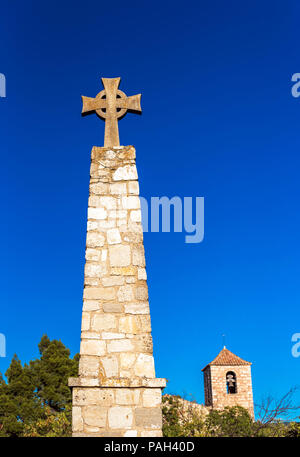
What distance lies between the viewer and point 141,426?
4.84 metres

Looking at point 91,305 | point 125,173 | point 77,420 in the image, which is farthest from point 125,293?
point 125,173

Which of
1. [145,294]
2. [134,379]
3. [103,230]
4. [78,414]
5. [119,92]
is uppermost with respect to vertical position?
[119,92]

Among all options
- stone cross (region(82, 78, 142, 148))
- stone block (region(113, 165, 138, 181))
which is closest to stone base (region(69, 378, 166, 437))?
stone block (region(113, 165, 138, 181))

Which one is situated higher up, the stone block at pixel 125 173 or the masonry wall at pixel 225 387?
the stone block at pixel 125 173

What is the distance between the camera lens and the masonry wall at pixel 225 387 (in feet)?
102

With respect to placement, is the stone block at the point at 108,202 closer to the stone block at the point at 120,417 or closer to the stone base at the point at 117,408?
the stone base at the point at 117,408

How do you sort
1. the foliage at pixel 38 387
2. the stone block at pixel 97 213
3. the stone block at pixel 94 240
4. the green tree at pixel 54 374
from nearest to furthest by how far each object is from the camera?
the stone block at pixel 94 240
the stone block at pixel 97 213
the foliage at pixel 38 387
the green tree at pixel 54 374

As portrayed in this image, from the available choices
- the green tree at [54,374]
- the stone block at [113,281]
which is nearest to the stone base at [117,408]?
the stone block at [113,281]

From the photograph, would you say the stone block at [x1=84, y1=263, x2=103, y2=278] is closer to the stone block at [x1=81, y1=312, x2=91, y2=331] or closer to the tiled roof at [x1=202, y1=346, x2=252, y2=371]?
the stone block at [x1=81, y1=312, x2=91, y2=331]

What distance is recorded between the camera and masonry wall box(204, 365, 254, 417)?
31.2 m

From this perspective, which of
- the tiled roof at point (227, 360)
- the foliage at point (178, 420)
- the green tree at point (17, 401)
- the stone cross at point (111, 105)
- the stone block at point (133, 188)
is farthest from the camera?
the tiled roof at point (227, 360)

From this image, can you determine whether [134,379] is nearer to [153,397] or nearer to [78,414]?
[153,397]
